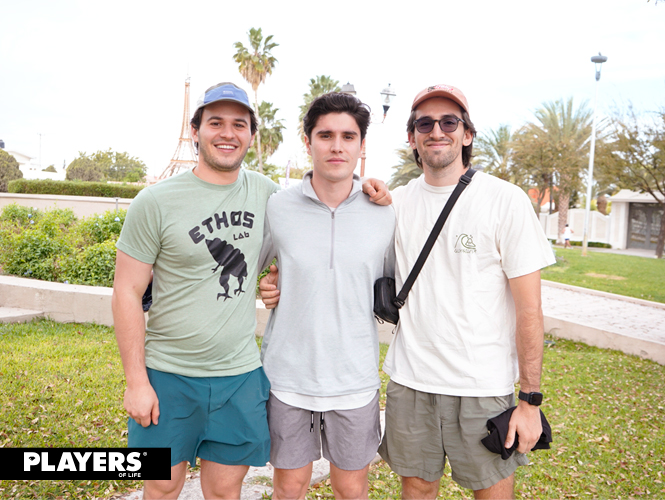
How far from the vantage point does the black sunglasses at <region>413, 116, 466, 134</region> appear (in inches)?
109

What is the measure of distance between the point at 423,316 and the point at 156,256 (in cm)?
149

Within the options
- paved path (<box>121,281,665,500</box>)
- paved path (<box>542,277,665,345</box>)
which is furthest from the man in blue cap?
paved path (<box>542,277,665,345</box>)

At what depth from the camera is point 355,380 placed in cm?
264

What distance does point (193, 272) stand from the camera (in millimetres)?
2545

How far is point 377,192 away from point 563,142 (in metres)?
31.8

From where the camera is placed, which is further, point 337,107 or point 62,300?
point 62,300

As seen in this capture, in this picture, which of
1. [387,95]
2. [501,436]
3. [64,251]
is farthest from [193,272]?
[387,95]

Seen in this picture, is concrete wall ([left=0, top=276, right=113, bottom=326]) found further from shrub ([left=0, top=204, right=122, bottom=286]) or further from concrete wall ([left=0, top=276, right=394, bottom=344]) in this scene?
shrub ([left=0, top=204, right=122, bottom=286])

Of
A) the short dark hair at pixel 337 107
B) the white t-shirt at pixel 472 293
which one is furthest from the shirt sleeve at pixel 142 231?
the white t-shirt at pixel 472 293

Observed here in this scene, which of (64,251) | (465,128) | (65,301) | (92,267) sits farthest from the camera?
(64,251)

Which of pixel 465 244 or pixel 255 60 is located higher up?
pixel 255 60

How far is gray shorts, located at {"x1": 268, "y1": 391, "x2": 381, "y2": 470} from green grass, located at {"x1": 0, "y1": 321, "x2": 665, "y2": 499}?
1275 mm

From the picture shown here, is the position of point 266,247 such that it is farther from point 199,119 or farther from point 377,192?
point 199,119

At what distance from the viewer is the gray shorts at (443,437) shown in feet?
8.70
